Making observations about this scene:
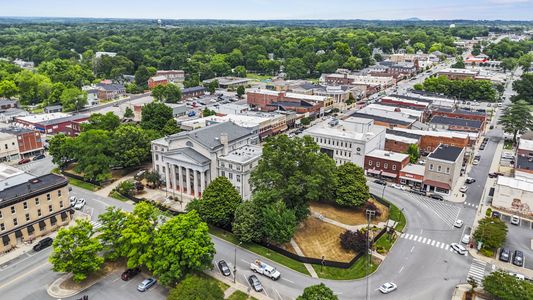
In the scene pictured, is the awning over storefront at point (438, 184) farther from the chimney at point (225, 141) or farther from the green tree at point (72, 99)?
the green tree at point (72, 99)

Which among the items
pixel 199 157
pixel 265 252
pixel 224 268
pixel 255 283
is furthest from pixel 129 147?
pixel 255 283

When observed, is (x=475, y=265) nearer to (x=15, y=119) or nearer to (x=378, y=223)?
(x=378, y=223)

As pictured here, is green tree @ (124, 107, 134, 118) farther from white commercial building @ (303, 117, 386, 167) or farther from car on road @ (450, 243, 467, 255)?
car on road @ (450, 243, 467, 255)

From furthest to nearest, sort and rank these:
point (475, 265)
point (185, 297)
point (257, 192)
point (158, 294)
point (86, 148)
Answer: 1. point (86, 148)
2. point (257, 192)
3. point (475, 265)
4. point (158, 294)
5. point (185, 297)

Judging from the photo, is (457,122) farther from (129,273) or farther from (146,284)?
(129,273)

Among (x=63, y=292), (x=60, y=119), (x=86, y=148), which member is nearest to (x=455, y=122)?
(x=86, y=148)

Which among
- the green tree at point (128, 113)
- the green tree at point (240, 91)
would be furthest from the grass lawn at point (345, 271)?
the green tree at point (240, 91)
